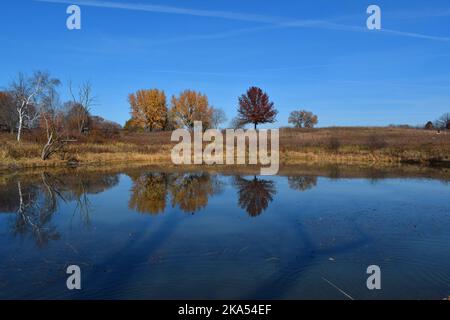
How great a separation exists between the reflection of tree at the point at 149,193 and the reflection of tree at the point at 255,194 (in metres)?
2.72

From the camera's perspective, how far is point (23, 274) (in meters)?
6.63

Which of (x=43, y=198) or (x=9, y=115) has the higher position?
(x=9, y=115)

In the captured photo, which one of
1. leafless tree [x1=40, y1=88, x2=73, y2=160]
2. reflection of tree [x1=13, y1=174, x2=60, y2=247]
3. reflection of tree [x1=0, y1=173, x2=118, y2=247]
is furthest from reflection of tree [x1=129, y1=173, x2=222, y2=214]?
leafless tree [x1=40, y1=88, x2=73, y2=160]

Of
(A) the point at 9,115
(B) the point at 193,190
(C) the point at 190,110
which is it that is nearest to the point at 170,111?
(C) the point at 190,110

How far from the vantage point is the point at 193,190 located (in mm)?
16656

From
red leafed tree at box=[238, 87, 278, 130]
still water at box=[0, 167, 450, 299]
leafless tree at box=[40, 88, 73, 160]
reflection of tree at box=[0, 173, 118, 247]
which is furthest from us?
red leafed tree at box=[238, 87, 278, 130]

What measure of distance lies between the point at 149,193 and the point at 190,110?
50995 millimetres

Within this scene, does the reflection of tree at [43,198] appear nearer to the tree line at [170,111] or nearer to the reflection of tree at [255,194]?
the reflection of tree at [255,194]

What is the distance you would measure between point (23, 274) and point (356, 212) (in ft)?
29.1

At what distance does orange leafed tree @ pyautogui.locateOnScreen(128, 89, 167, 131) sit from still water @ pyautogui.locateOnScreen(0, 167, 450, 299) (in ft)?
157

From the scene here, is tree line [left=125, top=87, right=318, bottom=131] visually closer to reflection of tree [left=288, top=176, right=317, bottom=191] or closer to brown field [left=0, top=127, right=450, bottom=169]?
brown field [left=0, top=127, right=450, bottom=169]

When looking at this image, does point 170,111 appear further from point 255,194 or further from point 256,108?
point 255,194

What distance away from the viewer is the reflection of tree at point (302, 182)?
57.7 ft

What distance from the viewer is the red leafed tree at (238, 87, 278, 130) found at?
5981 cm
